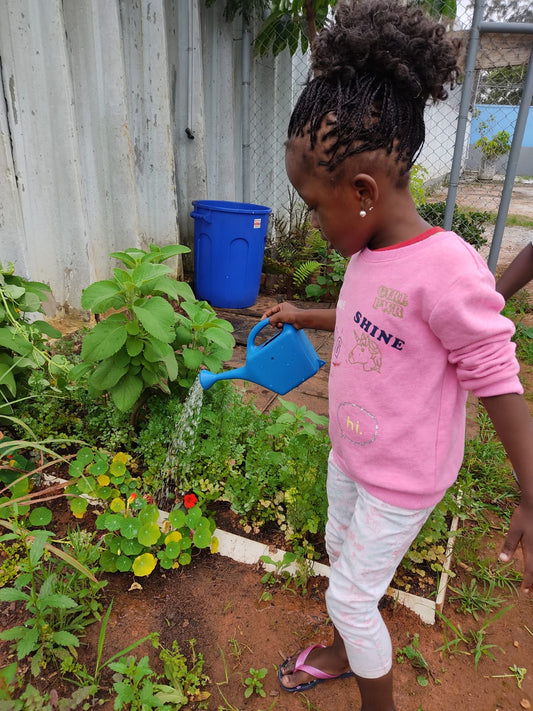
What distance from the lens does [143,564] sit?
1.65 metres

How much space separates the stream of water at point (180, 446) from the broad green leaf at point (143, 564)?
0.36 meters

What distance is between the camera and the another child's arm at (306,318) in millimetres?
1447

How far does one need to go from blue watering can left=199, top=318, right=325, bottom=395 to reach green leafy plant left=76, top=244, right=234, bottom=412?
0.33 m

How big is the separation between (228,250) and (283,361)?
117 inches

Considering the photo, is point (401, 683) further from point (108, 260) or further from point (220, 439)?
point (108, 260)

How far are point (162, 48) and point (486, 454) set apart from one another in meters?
3.65

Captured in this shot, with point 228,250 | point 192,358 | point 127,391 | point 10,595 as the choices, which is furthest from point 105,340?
point 228,250

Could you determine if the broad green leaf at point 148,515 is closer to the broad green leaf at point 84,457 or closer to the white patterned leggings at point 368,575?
the broad green leaf at point 84,457

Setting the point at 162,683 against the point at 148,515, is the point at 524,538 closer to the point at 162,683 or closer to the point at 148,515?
the point at 162,683

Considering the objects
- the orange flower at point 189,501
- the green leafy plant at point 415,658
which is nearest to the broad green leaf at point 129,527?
the orange flower at point 189,501

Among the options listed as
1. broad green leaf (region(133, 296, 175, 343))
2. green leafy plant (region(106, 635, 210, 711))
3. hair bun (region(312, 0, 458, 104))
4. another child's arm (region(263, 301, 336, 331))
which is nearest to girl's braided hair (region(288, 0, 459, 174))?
hair bun (region(312, 0, 458, 104))

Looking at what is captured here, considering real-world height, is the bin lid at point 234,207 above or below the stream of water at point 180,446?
above

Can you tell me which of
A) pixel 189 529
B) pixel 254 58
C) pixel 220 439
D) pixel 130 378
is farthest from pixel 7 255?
pixel 254 58

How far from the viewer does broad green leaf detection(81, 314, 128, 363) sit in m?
1.80
